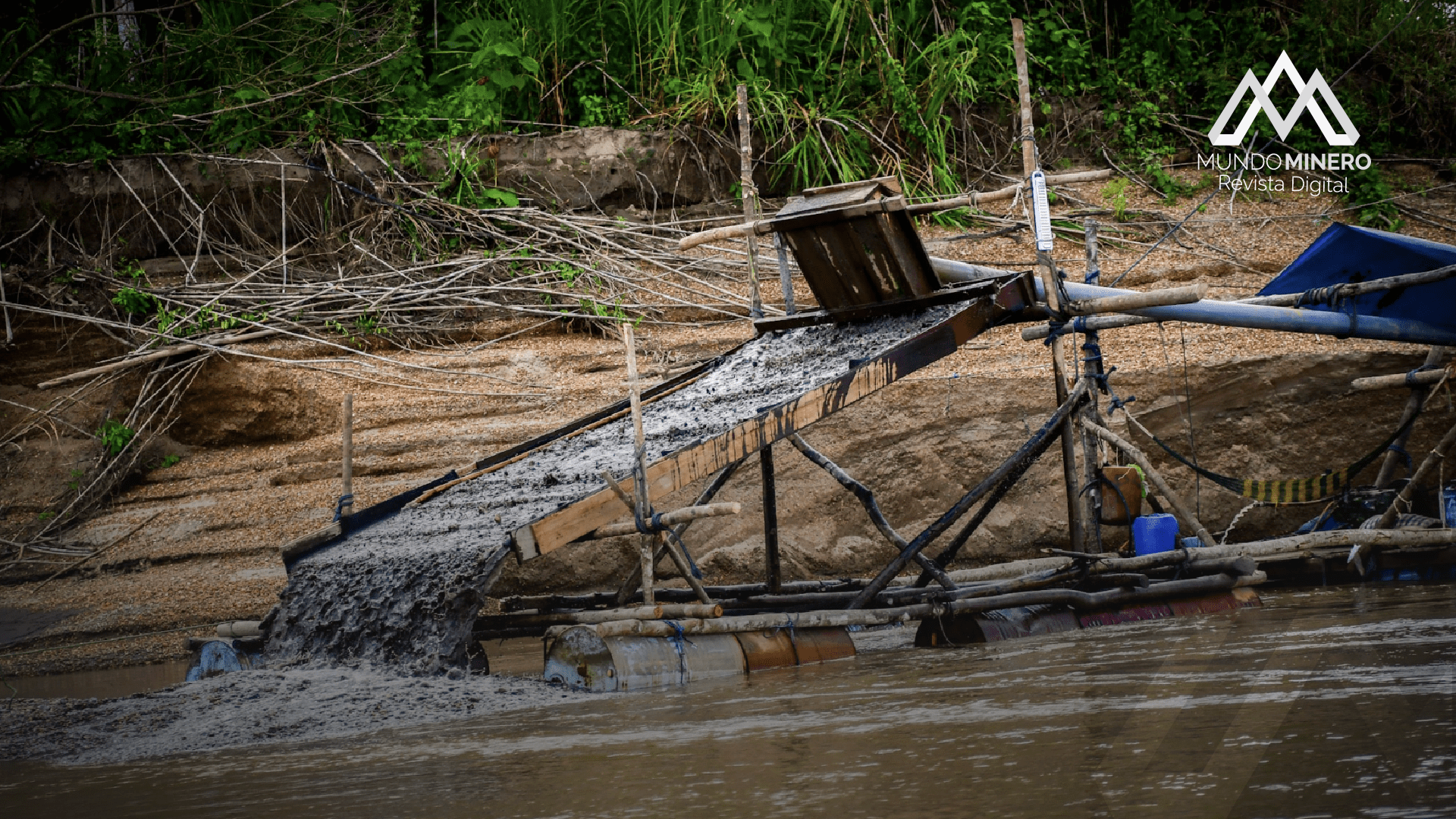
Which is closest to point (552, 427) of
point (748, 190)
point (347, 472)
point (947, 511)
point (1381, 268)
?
point (347, 472)

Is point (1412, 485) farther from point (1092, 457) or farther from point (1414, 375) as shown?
point (1092, 457)

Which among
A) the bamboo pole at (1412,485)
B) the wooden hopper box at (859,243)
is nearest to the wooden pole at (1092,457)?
the wooden hopper box at (859,243)

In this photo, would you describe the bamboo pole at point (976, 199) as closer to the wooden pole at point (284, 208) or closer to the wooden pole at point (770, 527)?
the wooden pole at point (770, 527)

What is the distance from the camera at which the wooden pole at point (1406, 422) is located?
8.07 meters

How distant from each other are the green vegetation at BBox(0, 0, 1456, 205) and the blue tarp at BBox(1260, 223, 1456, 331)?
581 centimetres

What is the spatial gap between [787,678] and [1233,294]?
8126 millimetres

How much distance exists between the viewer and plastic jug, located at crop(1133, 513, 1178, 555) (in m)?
7.21

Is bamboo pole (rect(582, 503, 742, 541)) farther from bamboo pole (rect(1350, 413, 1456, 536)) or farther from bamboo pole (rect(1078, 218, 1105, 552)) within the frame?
bamboo pole (rect(1350, 413, 1456, 536))

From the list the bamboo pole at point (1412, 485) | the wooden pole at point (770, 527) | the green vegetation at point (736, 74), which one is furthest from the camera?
the green vegetation at point (736, 74)

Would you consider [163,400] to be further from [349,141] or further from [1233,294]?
[1233,294]

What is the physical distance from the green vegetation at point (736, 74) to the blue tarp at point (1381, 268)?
19.1 feet

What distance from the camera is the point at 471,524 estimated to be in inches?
231

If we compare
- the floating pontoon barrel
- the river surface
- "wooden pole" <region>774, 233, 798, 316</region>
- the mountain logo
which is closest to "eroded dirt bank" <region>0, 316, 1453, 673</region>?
"wooden pole" <region>774, 233, 798, 316</region>

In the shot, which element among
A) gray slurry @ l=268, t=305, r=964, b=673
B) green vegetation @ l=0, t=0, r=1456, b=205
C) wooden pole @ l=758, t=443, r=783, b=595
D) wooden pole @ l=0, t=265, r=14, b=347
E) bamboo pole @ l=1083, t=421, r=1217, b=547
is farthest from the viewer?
green vegetation @ l=0, t=0, r=1456, b=205
